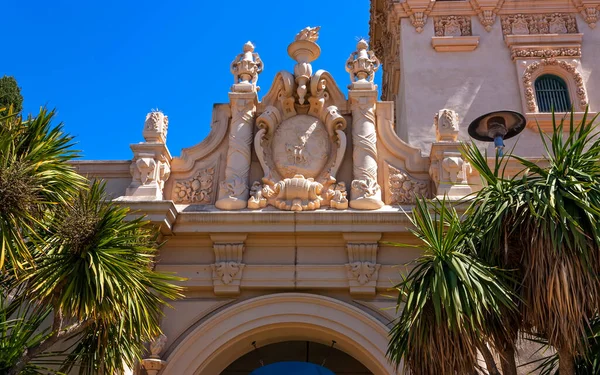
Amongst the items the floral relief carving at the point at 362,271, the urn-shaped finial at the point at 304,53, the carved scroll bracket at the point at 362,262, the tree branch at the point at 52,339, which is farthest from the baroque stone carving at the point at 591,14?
the tree branch at the point at 52,339

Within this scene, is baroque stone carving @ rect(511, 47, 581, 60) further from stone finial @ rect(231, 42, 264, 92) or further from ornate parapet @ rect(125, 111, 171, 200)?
ornate parapet @ rect(125, 111, 171, 200)

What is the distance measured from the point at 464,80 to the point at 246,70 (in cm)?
677

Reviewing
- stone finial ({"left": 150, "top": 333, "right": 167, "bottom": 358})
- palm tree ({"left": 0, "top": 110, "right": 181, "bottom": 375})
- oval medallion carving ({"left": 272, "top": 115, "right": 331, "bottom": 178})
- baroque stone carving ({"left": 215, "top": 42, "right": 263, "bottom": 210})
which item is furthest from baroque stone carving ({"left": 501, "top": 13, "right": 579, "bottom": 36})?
palm tree ({"left": 0, "top": 110, "right": 181, "bottom": 375})

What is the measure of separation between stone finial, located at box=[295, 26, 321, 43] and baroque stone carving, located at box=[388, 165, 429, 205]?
3.10 m

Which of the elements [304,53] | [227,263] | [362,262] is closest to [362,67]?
[304,53]

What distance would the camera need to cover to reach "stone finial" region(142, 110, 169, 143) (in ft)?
39.5

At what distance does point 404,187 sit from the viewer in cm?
1195

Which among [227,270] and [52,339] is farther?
[227,270]

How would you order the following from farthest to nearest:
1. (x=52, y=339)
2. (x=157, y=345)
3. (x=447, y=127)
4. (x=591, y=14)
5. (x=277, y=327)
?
(x=591, y=14), (x=447, y=127), (x=277, y=327), (x=157, y=345), (x=52, y=339)

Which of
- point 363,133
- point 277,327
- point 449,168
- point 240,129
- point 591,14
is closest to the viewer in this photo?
point 277,327

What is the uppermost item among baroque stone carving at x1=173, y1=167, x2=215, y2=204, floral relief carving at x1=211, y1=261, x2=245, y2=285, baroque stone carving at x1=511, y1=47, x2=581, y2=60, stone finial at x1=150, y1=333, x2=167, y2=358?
baroque stone carving at x1=511, y1=47, x2=581, y2=60

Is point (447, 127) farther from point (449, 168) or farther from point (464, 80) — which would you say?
point (464, 80)

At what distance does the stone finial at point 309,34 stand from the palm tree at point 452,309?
5.92 metres

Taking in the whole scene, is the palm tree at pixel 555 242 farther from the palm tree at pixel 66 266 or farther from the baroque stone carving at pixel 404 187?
the palm tree at pixel 66 266
